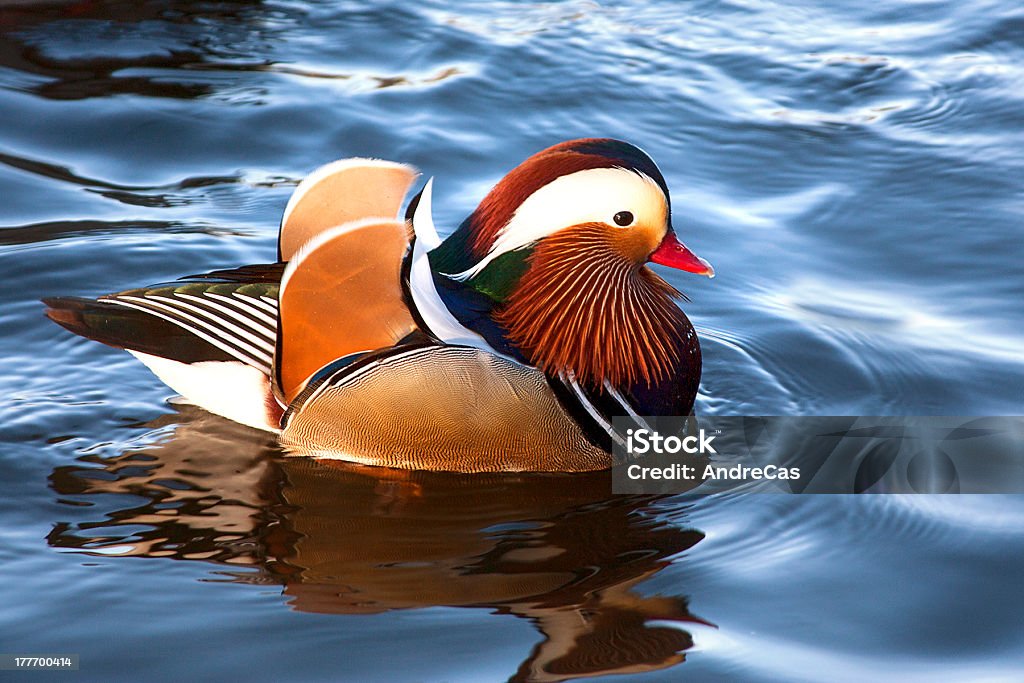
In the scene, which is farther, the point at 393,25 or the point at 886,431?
the point at 393,25

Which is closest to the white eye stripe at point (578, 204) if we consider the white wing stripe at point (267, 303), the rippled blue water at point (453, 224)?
the white wing stripe at point (267, 303)

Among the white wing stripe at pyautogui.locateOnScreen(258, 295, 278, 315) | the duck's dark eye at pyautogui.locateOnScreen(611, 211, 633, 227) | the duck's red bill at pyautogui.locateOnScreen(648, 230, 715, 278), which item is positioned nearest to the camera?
the white wing stripe at pyautogui.locateOnScreen(258, 295, 278, 315)

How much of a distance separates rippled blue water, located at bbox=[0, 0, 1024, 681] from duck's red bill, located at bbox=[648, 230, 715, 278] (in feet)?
2.06

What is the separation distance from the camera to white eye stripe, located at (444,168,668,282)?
14.2ft

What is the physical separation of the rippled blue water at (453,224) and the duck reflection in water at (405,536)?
0.04 ft

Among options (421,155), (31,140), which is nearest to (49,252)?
(31,140)

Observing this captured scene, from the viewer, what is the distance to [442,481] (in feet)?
14.5

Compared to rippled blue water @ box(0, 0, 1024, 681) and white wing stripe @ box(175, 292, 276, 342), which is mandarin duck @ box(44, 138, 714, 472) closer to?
white wing stripe @ box(175, 292, 276, 342)

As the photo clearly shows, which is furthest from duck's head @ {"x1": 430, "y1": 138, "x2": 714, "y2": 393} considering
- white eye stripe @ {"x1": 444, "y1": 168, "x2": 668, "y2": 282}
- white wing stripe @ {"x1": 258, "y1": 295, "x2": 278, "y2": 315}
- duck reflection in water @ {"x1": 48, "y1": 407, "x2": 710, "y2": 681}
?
A: white wing stripe @ {"x1": 258, "y1": 295, "x2": 278, "y2": 315}

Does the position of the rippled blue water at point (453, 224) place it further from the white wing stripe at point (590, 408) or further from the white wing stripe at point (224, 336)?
the white wing stripe at point (224, 336)

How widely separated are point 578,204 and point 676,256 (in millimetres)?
407

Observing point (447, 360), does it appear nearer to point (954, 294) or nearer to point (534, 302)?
point (534, 302)

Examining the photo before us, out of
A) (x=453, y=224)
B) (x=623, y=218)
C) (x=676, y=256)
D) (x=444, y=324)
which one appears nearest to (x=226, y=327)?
(x=444, y=324)

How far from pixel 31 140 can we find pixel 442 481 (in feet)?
12.2
